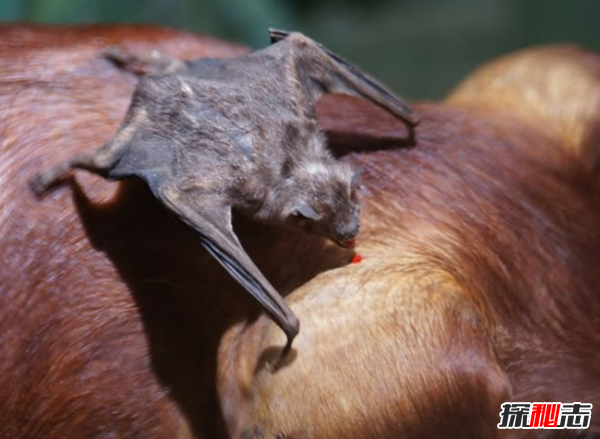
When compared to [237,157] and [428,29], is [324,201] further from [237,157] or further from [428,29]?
[428,29]

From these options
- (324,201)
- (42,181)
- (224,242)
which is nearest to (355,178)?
(324,201)

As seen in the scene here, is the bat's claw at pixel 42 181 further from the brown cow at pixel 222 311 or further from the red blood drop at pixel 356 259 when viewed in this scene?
the red blood drop at pixel 356 259

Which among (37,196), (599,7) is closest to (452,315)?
(37,196)

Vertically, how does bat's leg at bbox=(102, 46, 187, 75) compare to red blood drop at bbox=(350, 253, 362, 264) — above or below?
above

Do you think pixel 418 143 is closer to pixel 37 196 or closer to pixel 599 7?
pixel 37 196

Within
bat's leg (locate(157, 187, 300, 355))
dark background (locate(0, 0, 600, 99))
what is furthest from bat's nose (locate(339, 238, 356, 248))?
dark background (locate(0, 0, 600, 99))

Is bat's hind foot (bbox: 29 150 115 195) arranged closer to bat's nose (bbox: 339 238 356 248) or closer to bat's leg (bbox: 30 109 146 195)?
bat's leg (bbox: 30 109 146 195)
